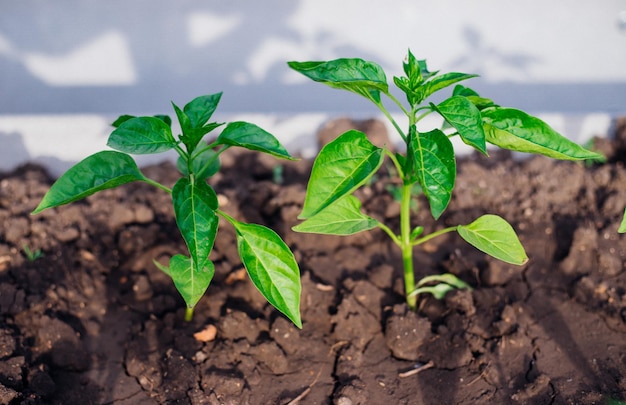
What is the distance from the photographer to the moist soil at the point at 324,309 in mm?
2348

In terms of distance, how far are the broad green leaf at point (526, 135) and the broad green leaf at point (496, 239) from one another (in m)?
0.26

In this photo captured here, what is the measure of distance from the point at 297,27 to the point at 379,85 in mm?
2542

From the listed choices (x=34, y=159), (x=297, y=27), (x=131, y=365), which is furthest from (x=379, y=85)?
(x=297, y=27)

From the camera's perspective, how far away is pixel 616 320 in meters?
2.51

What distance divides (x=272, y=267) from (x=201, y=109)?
0.58 meters

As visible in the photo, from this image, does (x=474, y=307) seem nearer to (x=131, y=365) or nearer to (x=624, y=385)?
(x=624, y=385)

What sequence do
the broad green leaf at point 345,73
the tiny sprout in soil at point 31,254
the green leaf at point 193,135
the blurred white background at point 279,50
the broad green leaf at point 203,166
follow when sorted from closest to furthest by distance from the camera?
the broad green leaf at point 345,73 → the green leaf at point 193,135 → the broad green leaf at point 203,166 → the tiny sprout in soil at point 31,254 → the blurred white background at point 279,50

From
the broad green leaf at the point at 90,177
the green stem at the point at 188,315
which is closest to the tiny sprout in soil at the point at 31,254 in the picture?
the green stem at the point at 188,315

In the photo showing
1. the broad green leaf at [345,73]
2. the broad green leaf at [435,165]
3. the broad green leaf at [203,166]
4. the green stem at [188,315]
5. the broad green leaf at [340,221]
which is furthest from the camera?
the green stem at [188,315]

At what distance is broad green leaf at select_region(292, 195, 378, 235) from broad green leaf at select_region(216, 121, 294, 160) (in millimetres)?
256

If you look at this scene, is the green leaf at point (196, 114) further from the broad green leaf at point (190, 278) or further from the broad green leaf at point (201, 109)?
the broad green leaf at point (190, 278)

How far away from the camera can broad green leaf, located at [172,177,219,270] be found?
1920mm

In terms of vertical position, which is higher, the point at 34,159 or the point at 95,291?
the point at 34,159

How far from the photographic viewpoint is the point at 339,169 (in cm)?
195
